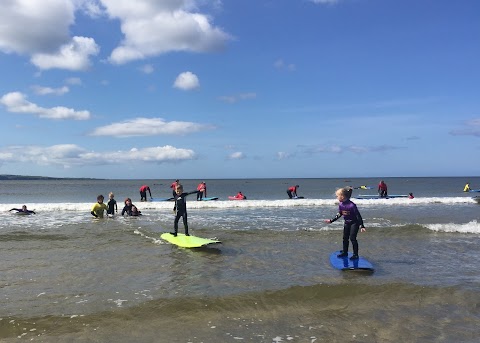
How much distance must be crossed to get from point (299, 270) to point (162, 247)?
16.1 ft

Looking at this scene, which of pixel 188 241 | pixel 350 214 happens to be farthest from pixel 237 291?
pixel 188 241

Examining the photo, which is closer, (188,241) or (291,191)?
(188,241)

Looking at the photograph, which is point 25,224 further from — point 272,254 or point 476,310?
point 476,310

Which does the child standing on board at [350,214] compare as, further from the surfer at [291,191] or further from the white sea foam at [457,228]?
the surfer at [291,191]

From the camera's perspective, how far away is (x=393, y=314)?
21.2 feet

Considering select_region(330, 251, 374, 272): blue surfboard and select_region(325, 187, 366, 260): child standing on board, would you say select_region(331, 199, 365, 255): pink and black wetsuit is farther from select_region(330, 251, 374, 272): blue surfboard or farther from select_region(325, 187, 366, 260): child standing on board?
select_region(330, 251, 374, 272): blue surfboard

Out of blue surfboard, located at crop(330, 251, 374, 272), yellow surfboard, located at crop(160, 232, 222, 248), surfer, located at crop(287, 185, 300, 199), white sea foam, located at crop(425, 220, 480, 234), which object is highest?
surfer, located at crop(287, 185, 300, 199)

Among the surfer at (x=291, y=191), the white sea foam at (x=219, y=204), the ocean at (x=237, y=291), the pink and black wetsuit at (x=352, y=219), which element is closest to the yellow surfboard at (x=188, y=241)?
the ocean at (x=237, y=291)

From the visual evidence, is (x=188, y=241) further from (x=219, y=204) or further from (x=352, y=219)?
(x=219, y=204)

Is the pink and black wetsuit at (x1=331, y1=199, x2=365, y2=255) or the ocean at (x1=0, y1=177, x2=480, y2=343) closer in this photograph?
the ocean at (x1=0, y1=177, x2=480, y2=343)

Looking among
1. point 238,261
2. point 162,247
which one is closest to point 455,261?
point 238,261

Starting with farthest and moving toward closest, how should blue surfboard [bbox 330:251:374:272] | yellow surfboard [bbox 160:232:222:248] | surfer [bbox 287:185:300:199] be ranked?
surfer [bbox 287:185:300:199]
yellow surfboard [bbox 160:232:222:248]
blue surfboard [bbox 330:251:374:272]

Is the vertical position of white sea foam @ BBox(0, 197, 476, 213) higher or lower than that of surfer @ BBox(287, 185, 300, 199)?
lower

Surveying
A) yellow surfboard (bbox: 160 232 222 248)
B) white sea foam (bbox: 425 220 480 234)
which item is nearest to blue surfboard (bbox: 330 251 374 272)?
yellow surfboard (bbox: 160 232 222 248)
